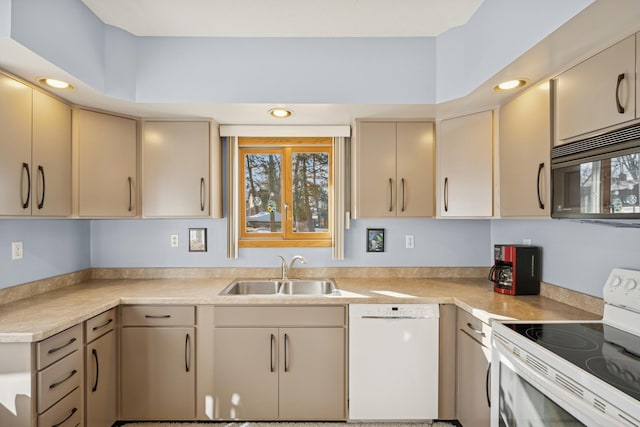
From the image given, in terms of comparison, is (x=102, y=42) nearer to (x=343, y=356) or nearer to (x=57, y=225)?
(x=57, y=225)

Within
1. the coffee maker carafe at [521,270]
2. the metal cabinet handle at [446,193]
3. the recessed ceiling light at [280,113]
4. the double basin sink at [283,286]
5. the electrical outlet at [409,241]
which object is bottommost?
the double basin sink at [283,286]

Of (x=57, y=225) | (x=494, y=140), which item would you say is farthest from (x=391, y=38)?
(x=57, y=225)

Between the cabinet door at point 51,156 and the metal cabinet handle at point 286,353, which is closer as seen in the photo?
the cabinet door at point 51,156

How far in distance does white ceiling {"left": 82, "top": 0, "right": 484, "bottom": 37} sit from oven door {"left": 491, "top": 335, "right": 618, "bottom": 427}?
5.63ft

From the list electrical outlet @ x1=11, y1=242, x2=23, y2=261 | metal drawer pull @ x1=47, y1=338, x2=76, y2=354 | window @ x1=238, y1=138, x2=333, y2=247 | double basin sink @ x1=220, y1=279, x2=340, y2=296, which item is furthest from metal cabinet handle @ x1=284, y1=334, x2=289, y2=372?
electrical outlet @ x1=11, y1=242, x2=23, y2=261

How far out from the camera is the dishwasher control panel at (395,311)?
2.20 m

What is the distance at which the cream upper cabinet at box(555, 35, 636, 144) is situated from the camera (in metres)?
1.29

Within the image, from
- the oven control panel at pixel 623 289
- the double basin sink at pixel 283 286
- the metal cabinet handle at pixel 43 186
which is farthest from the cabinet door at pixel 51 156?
the oven control panel at pixel 623 289

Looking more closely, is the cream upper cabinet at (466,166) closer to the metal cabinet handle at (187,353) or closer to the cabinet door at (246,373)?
the cabinet door at (246,373)

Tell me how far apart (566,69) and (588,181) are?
58 cm

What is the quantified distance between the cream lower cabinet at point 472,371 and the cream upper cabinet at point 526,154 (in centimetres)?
69

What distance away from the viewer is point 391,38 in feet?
7.07

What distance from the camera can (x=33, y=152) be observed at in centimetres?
189

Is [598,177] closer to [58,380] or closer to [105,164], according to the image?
[58,380]
